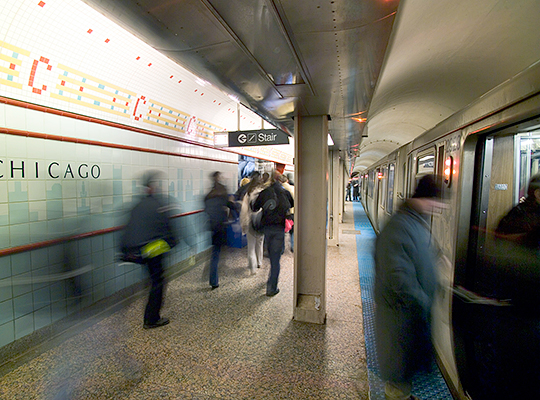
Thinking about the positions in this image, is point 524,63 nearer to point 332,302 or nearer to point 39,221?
point 332,302

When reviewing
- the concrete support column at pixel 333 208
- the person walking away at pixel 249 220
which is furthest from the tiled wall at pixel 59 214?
the concrete support column at pixel 333 208

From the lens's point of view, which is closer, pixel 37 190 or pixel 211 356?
pixel 211 356

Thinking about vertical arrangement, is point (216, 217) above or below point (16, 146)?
below

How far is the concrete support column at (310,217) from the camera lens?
3.64 m

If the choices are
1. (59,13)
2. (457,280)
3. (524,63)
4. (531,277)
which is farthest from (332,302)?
(59,13)

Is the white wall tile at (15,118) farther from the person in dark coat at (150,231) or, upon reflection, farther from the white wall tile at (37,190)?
the person in dark coat at (150,231)

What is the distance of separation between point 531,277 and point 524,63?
7.77 feet

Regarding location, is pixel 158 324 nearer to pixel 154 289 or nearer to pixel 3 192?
pixel 154 289

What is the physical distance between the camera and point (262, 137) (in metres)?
5.31

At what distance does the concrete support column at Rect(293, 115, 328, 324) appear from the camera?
364 cm

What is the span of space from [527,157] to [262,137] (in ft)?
12.5

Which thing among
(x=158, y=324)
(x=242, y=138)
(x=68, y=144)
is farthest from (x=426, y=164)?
(x=68, y=144)

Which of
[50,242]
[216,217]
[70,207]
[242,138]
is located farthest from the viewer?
[242,138]

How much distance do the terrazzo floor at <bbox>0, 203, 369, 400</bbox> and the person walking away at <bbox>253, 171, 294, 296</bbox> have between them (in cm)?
37
